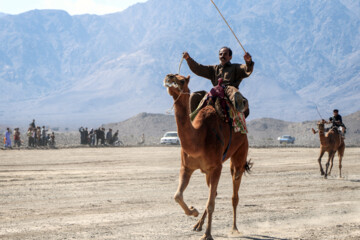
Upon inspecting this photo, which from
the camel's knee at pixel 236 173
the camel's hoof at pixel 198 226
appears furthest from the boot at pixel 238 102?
the camel's hoof at pixel 198 226

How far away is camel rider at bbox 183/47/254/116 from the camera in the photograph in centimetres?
1058

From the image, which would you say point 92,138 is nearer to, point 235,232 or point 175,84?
point 235,232

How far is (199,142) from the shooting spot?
940cm

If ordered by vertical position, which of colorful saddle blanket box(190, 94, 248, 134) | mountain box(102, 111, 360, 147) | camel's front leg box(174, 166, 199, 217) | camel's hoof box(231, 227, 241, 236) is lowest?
camel's hoof box(231, 227, 241, 236)

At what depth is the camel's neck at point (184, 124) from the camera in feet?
30.2

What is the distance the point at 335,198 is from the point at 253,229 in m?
5.22

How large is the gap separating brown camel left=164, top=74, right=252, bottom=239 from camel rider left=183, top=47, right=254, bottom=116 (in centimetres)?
46

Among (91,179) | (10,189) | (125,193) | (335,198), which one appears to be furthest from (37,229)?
(91,179)

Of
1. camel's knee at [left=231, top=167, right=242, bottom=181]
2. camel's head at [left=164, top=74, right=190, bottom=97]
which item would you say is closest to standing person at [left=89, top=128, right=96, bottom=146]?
camel's knee at [left=231, top=167, right=242, bottom=181]

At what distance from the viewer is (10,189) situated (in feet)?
56.0

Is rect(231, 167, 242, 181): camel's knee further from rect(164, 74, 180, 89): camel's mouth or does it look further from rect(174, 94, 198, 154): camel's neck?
rect(164, 74, 180, 89): camel's mouth

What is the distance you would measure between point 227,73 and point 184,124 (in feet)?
7.25

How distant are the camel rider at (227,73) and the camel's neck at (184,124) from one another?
1406 millimetres

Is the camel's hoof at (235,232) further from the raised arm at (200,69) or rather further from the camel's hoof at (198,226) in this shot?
the raised arm at (200,69)
